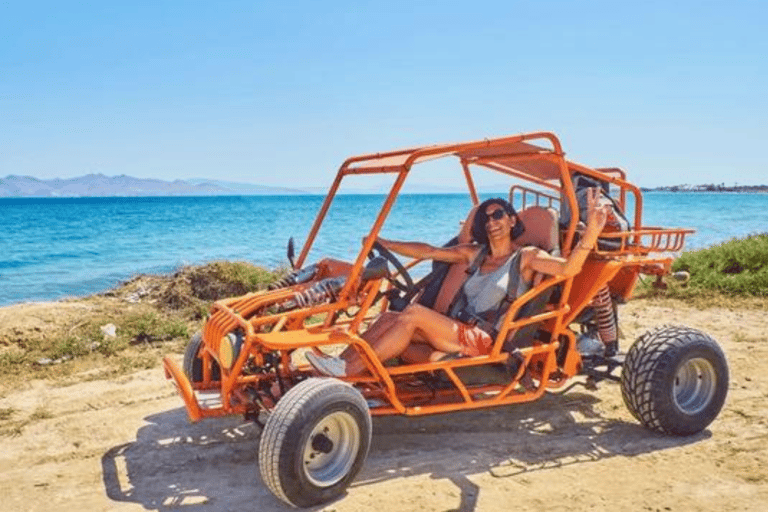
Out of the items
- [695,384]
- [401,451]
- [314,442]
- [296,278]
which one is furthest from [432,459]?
[695,384]

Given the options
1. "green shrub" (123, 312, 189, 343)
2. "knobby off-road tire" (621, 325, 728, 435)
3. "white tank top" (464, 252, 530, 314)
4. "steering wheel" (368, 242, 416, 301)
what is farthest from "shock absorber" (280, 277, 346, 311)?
"green shrub" (123, 312, 189, 343)

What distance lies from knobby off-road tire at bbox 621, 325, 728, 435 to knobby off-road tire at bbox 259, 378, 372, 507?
6.88ft

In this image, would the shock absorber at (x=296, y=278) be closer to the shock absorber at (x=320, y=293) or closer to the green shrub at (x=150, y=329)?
the shock absorber at (x=320, y=293)

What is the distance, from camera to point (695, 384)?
5.58 m

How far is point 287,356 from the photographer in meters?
5.10

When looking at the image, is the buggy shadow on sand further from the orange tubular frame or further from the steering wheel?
the steering wheel

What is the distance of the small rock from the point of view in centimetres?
833

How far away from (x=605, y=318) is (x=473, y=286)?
119cm

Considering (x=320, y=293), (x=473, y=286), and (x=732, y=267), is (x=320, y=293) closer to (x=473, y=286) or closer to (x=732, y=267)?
(x=473, y=286)

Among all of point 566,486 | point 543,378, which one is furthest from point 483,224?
point 566,486

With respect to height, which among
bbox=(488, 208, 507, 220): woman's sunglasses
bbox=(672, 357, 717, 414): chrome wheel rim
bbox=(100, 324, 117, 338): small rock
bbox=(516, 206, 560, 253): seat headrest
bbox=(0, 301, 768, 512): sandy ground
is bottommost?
bbox=(0, 301, 768, 512): sandy ground

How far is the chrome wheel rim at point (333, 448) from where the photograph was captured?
430 centimetres

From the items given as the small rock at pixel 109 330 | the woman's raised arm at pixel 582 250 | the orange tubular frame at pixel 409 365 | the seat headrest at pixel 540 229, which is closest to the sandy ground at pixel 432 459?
the orange tubular frame at pixel 409 365

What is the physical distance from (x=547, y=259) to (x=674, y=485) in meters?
1.63
